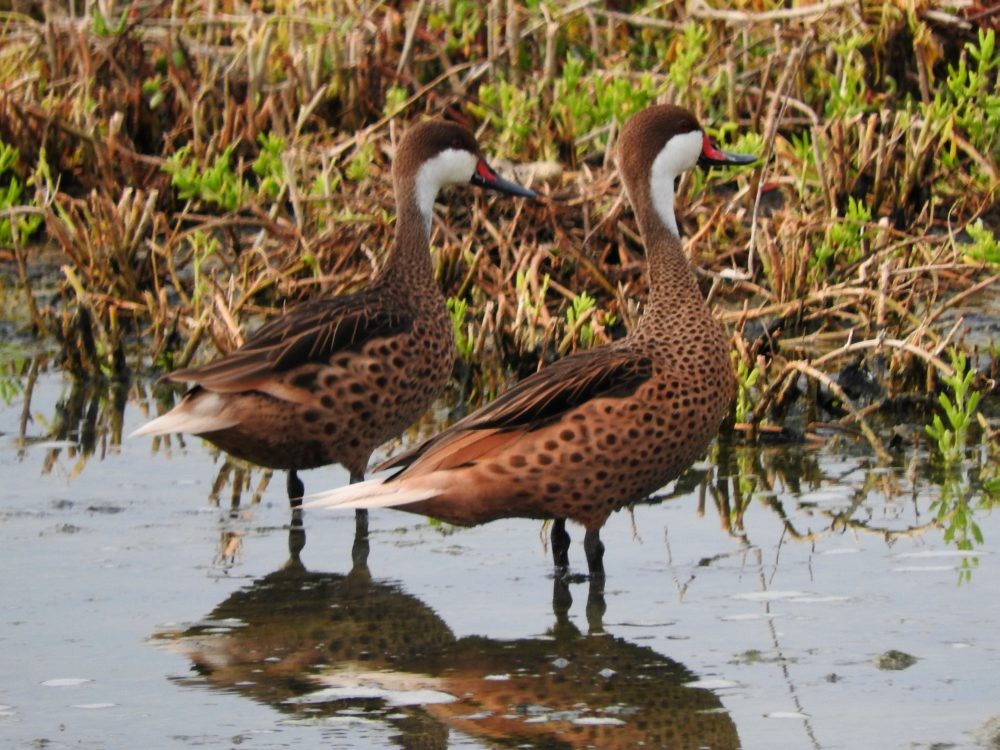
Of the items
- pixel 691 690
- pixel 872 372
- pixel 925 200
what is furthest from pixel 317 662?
pixel 925 200

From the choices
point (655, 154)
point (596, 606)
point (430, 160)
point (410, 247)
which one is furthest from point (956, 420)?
point (430, 160)

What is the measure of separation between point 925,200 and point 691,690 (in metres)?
3.92

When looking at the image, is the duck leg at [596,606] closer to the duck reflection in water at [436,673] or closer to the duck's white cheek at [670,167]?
the duck reflection in water at [436,673]

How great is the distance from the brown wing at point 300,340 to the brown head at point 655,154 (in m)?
0.75

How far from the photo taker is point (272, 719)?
3.68 m

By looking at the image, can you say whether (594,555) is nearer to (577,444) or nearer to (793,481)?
(577,444)

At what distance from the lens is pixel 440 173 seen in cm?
606

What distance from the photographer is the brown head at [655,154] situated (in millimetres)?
5234

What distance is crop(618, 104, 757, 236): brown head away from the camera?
5.23 meters

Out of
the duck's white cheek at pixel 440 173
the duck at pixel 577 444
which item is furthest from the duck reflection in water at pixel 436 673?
the duck's white cheek at pixel 440 173

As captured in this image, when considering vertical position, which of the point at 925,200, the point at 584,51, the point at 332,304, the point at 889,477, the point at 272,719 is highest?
the point at 584,51

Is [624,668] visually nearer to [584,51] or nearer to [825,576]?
[825,576]

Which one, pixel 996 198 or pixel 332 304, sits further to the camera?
pixel 996 198

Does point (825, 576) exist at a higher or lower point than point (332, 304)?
lower
